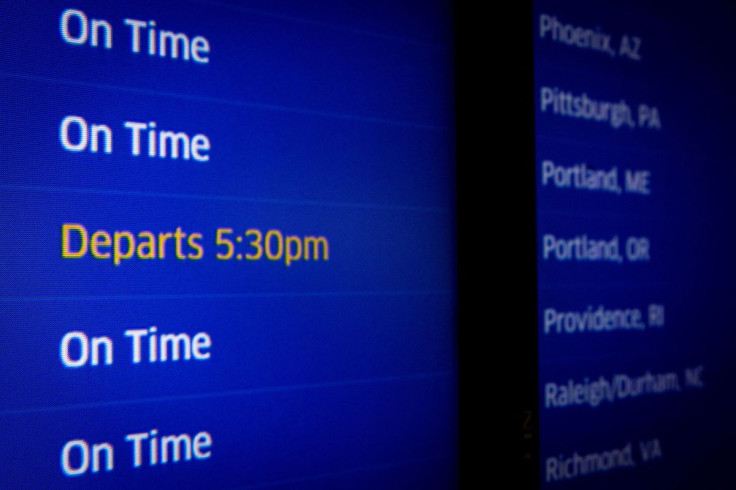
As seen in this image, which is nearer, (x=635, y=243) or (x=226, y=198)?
(x=226, y=198)

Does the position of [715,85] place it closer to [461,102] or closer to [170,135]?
[461,102]

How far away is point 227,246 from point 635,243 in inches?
43.2

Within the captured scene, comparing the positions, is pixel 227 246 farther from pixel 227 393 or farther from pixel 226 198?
pixel 227 393

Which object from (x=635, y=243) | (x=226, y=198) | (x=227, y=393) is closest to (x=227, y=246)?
(x=226, y=198)

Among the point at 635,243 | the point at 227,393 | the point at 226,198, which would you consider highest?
the point at 226,198

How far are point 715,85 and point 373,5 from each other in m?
1.15

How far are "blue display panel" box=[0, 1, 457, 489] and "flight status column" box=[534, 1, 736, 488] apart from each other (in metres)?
0.35

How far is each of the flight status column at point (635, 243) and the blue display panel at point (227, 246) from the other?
35 cm

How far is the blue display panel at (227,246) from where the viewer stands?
1.18m

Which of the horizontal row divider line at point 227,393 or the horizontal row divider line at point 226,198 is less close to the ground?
the horizontal row divider line at point 226,198

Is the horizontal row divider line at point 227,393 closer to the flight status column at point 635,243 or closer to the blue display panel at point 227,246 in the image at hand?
the blue display panel at point 227,246

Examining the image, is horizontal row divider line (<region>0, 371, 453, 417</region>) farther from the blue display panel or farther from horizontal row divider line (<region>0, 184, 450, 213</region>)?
horizontal row divider line (<region>0, 184, 450, 213</region>)

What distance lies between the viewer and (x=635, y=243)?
1.93m

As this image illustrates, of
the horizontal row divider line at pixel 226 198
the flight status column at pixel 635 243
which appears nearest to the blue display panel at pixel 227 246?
the horizontal row divider line at pixel 226 198
